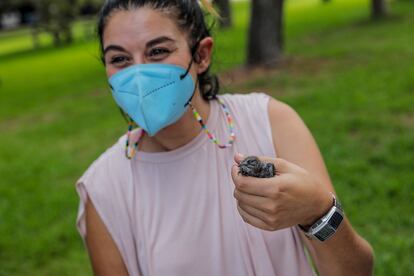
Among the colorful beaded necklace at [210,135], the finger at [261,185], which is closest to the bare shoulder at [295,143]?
the colorful beaded necklace at [210,135]

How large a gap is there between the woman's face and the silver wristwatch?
2.29ft

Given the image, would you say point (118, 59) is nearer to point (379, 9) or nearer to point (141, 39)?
point (141, 39)

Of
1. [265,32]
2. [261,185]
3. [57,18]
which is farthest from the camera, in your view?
[57,18]

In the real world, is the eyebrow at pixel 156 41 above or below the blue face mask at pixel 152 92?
above

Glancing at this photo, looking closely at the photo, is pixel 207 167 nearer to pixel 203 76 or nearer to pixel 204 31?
pixel 203 76

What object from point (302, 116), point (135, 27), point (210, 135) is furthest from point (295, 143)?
point (302, 116)

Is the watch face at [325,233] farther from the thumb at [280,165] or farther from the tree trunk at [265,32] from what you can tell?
the tree trunk at [265,32]

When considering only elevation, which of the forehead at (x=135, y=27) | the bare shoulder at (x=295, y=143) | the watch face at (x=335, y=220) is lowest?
the watch face at (x=335, y=220)

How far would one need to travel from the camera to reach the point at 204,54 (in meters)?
1.91

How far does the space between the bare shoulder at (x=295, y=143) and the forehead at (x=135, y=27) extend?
1.52 feet

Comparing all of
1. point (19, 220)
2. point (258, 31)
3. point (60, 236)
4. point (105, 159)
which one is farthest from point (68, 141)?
point (105, 159)

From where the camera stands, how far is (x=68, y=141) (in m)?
6.78

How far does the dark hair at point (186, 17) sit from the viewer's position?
1745mm

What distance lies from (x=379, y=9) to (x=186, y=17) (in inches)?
526
